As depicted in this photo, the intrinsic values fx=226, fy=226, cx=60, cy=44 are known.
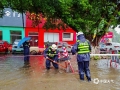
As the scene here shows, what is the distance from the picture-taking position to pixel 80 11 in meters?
16.5

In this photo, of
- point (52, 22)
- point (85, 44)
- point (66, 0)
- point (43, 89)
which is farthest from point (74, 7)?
point (43, 89)

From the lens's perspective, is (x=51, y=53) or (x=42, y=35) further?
(x=42, y=35)

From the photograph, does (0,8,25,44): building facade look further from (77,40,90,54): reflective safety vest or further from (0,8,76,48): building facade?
(77,40,90,54): reflective safety vest

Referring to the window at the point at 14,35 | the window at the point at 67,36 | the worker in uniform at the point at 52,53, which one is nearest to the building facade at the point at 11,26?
the window at the point at 14,35

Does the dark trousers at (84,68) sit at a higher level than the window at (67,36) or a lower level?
lower

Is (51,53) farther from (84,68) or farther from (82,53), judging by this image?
(82,53)

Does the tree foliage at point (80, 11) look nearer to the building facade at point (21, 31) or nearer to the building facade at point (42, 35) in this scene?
the building facade at point (21, 31)

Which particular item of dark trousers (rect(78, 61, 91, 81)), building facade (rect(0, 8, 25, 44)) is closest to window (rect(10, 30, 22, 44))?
building facade (rect(0, 8, 25, 44))

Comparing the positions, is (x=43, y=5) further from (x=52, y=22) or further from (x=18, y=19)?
(x=18, y=19)

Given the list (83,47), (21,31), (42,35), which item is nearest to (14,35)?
(21,31)

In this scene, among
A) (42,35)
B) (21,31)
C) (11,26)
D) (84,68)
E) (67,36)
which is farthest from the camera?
A: (67,36)

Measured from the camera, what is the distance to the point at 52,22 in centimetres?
2012

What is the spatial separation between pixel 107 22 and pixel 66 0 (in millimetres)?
4885

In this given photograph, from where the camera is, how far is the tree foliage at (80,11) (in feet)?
46.6
